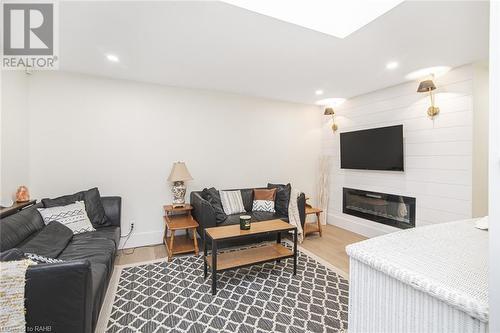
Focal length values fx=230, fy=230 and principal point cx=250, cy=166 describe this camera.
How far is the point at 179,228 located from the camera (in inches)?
119

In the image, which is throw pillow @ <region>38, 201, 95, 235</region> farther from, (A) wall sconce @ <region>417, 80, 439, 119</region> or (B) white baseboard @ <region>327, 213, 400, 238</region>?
(A) wall sconce @ <region>417, 80, 439, 119</region>

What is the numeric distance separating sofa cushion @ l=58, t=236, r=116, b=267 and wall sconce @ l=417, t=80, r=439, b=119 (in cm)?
409

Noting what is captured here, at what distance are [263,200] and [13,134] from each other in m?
3.36

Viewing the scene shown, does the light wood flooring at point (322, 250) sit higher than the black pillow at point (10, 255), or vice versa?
the black pillow at point (10, 255)

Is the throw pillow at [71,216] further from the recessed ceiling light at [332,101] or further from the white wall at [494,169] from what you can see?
the recessed ceiling light at [332,101]

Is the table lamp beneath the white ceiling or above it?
beneath

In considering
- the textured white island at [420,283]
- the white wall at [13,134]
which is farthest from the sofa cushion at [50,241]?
the textured white island at [420,283]

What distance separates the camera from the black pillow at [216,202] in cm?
335

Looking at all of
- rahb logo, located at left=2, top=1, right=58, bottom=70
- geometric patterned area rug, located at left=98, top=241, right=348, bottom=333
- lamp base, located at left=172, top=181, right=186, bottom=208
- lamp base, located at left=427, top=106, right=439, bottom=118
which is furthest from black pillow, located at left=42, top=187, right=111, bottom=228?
lamp base, located at left=427, top=106, right=439, bottom=118

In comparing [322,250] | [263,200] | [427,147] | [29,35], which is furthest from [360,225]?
[29,35]

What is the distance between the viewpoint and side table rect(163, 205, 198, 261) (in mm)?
3070

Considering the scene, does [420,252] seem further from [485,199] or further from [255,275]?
[485,199]

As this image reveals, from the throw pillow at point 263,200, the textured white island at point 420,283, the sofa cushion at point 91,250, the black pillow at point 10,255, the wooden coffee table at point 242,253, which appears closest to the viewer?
the textured white island at point 420,283

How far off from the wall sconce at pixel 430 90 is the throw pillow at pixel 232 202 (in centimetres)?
299
